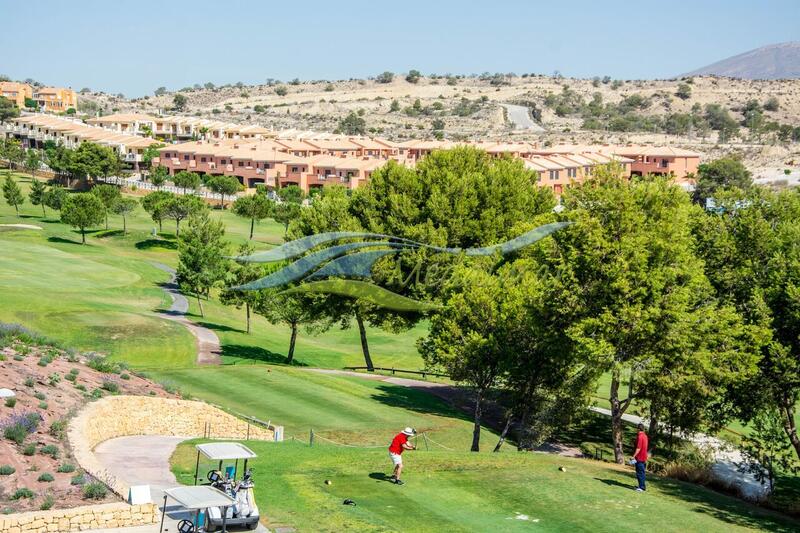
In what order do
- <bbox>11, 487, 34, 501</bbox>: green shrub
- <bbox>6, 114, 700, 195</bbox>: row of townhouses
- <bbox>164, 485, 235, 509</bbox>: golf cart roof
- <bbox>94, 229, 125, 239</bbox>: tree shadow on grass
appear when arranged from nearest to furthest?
<bbox>164, 485, 235, 509</bbox>: golf cart roof → <bbox>11, 487, 34, 501</bbox>: green shrub → <bbox>94, 229, 125, 239</bbox>: tree shadow on grass → <bbox>6, 114, 700, 195</bbox>: row of townhouses

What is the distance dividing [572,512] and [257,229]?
104800 millimetres

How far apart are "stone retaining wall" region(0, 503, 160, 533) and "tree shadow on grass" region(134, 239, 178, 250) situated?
83.8m

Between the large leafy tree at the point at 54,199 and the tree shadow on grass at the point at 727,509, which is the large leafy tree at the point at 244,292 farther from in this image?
the large leafy tree at the point at 54,199

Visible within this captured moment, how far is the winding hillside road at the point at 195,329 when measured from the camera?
2180 inches

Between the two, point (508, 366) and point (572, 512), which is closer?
point (572, 512)

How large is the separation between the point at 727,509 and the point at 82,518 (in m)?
19.1

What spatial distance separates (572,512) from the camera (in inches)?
997

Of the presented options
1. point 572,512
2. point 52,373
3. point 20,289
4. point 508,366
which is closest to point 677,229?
point 508,366

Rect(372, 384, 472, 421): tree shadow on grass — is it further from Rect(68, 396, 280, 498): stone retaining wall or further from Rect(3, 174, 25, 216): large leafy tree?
Rect(3, 174, 25, 216): large leafy tree

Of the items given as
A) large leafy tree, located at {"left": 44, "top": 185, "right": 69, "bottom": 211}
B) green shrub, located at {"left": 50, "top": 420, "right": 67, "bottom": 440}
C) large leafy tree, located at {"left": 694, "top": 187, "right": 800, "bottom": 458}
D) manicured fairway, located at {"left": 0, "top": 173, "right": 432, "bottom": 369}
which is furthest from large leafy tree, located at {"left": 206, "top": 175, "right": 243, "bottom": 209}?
green shrub, located at {"left": 50, "top": 420, "right": 67, "bottom": 440}

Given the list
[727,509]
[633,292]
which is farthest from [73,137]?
[727,509]

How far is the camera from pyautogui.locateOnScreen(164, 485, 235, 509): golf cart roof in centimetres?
1909

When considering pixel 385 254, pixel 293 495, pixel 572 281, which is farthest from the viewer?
pixel 385 254

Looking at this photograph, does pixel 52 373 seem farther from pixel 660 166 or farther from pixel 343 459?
pixel 660 166
